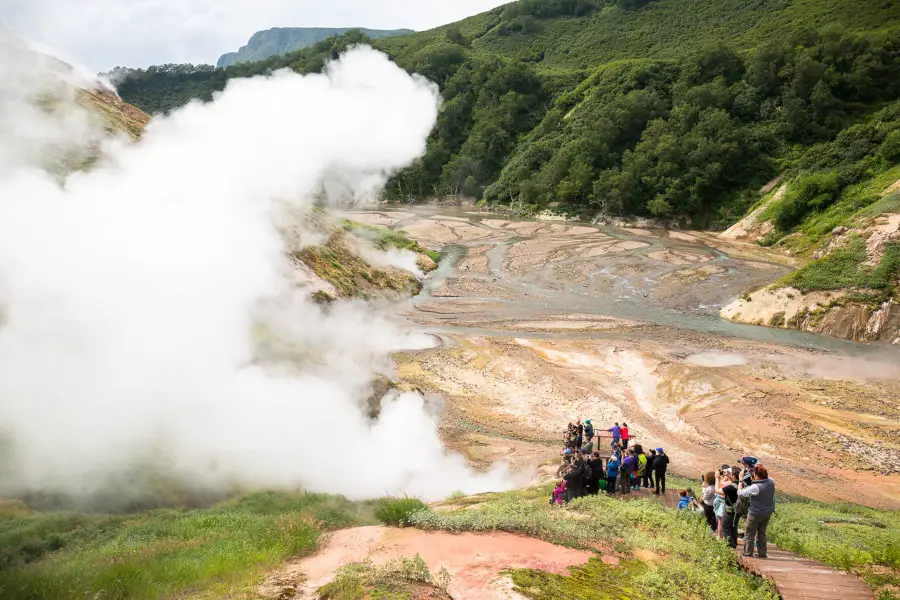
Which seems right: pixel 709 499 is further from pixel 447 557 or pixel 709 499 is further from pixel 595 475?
pixel 447 557

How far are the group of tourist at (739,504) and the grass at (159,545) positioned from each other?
558 cm

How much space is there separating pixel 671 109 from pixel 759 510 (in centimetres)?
6639

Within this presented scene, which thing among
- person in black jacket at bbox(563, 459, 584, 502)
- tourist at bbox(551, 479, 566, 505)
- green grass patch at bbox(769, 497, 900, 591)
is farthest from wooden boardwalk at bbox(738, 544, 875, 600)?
tourist at bbox(551, 479, 566, 505)

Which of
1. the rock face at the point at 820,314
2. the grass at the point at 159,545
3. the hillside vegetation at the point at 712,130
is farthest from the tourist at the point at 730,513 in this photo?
the hillside vegetation at the point at 712,130

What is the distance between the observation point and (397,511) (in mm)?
8945

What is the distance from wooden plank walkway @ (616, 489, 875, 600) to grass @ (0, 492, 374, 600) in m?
5.89

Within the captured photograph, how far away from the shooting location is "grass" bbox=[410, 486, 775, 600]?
6.20 metres

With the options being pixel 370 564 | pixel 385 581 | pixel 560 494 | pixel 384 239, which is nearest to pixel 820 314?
pixel 560 494

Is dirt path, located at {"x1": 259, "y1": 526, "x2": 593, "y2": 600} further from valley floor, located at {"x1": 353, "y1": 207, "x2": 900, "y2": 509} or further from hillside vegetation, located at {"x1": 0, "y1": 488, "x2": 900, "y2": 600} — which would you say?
valley floor, located at {"x1": 353, "y1": 207, "x2": 900, "y2": 509}

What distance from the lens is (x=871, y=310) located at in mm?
25781

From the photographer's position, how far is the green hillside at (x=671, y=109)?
54250mm

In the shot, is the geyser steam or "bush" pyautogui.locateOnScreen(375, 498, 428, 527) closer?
"bush" pyautogui.locateOnScreen(375, 498, 428, 527)

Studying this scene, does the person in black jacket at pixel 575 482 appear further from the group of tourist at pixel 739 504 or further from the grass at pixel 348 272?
the grass at pixel 348 272

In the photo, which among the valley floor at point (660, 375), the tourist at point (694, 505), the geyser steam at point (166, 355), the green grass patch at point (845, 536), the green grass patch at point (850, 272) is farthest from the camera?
the green grass patch at point (850, 272)
